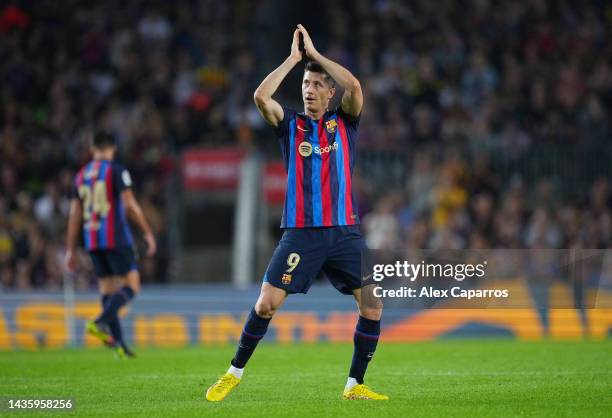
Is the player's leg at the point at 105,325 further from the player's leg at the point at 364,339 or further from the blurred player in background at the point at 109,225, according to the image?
the player's leg at the point at 364,339

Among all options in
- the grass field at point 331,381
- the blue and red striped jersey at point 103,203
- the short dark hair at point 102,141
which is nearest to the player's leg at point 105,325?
the grass field at point 331,381

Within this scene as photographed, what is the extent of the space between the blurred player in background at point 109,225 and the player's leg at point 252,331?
416cm

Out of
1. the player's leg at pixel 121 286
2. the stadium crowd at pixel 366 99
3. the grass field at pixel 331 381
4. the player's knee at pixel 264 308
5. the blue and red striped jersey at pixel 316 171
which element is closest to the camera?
the grass field at pixel 331 381

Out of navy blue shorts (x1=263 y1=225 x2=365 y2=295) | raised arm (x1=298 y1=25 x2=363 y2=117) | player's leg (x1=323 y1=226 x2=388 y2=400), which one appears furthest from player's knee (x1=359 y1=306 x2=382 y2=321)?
raised arm (x1=298 y1=25 x2=363 y2=117)

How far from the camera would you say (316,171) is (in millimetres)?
8531

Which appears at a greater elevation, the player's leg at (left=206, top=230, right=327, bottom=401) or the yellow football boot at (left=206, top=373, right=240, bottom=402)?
the player's leg at (left=206, top=230, right=327, bottom=401)

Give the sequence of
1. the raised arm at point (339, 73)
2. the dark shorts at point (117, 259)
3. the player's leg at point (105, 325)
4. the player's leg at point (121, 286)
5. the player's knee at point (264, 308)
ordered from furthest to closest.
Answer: the dark shorts at point (117, 259) < the player's leg at point (121, 286) < the player's leg at point (105, 325) < the player's knee at point (264, 308) < the raised arm at point (339, 73)

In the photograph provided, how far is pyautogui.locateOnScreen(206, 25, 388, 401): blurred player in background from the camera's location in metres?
8.41

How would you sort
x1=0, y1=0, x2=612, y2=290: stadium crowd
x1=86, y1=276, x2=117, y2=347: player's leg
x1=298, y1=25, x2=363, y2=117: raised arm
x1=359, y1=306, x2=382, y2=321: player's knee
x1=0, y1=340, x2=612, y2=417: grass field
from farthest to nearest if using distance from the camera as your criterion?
x1=0, y1=0, x2=612, y2=290: stadium crowd → x1=86, y1=276, x2=117, y2=347: player's leg → x1=359, y1=306, x2=382, y2=321: player's knee → x1=298, y1=25, x2=363, y2=117: raised arm → x1=0, y1=340, x2=612, y2=417: grass field

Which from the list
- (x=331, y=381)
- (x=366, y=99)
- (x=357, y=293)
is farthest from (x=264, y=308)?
(x=366, y=99)

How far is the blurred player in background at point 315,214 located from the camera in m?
8.41

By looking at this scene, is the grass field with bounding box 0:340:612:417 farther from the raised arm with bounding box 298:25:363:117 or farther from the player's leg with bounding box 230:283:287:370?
the raised arm with bounding box 298:25:363:117

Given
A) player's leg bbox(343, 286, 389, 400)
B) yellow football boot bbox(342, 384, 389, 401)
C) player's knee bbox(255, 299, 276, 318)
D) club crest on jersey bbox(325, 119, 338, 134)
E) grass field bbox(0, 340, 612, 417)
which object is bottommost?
grass field bbox(0, 340, 612, 417)

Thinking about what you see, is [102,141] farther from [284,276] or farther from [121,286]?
[284,276]
